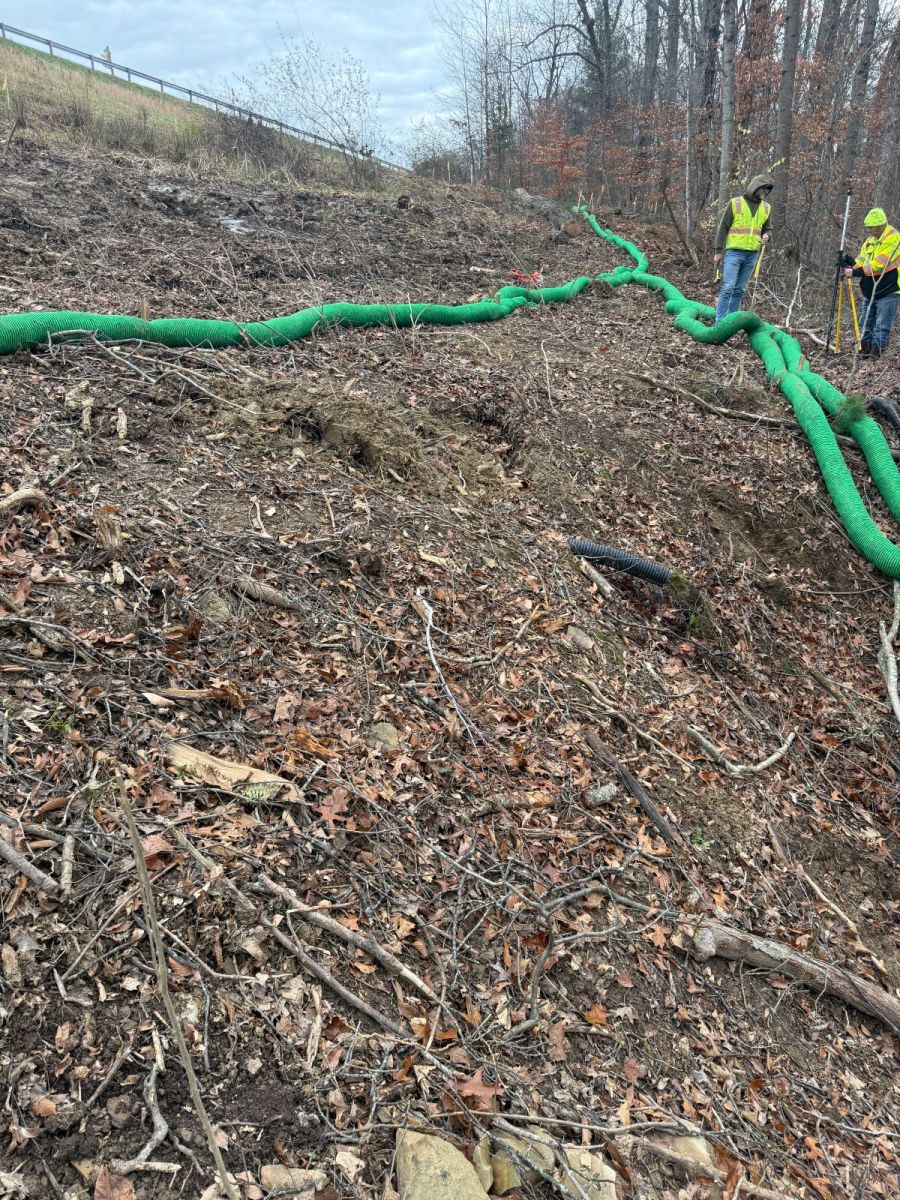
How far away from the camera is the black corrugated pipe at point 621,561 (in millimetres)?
4703

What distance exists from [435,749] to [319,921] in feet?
3.22

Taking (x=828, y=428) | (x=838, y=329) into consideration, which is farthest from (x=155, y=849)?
(x=838, y=329)

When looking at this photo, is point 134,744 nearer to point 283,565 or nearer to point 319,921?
point 319,921

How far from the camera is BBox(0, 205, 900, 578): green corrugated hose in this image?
457 centimetres

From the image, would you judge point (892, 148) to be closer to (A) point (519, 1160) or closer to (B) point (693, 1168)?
(B) point (693, 1168)

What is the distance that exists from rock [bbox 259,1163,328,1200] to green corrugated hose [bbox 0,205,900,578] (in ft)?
14.7

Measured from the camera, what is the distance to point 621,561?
4.72 m

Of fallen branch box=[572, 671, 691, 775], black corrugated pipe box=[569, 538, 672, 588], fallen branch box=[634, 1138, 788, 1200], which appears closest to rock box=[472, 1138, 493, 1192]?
fallen branch box=[634, 1138, 788, 1200]

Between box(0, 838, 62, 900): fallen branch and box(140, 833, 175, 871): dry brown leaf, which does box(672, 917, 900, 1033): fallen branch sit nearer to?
box(140, 833, 175, 871): dry brown leaf

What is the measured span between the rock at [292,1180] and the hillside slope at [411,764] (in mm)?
21

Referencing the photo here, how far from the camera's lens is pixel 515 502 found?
4910 mm

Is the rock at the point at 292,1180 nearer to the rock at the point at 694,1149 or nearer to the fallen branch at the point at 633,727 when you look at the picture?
the rock at the point at 694,1149

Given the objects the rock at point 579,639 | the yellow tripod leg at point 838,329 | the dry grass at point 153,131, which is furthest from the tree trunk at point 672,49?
the rock at point 579,639

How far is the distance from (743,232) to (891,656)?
5.16 metres
